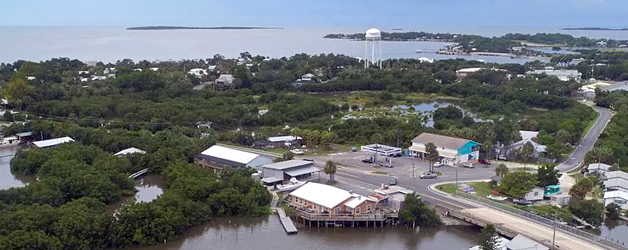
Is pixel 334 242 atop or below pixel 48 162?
below

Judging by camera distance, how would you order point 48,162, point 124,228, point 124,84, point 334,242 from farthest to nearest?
1. point 124,84
2. point 48,162
3. point 334,242
4. point 124,228

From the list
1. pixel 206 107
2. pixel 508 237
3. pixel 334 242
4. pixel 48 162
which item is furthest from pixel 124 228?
pixel 206 107

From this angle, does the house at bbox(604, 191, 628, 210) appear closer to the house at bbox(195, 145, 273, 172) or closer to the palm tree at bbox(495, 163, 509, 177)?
the palm tree at bbox(495, 163, 509, 177)

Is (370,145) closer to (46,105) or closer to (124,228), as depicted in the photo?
(124,228)

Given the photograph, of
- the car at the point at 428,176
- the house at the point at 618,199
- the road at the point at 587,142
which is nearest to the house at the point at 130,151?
the car at the point at 428,176

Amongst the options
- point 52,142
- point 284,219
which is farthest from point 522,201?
point 52,142

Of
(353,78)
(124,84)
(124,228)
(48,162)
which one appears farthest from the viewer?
(353,78)
